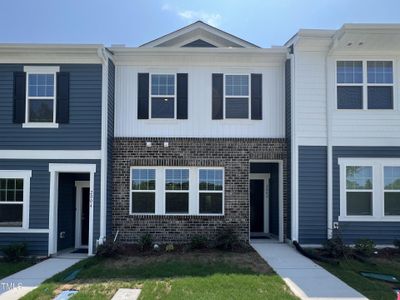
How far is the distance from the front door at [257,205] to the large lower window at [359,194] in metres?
3.47

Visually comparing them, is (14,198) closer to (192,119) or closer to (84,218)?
(84,218)

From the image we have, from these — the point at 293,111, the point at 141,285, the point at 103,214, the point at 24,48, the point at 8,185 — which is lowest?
the point at 141,285

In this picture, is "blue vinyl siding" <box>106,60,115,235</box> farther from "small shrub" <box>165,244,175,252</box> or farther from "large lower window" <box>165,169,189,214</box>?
"small shrub" <box>165,244,175,252</box>

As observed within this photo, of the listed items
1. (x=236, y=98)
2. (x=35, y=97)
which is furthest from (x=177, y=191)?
(x=35, y=97)

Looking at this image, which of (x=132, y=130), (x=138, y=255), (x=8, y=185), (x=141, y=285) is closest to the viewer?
(x=141, y=285)

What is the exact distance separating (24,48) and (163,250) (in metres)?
7.43

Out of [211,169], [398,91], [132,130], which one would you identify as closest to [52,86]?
[132,130]

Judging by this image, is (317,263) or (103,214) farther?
(103,214)

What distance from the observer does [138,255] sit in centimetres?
1107

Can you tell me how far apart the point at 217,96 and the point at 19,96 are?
6.25 metres

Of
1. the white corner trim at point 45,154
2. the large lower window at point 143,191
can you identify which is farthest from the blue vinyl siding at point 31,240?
the large lower window at point 143,191

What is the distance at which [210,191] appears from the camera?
12781 millimetres

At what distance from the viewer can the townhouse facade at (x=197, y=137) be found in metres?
11.8

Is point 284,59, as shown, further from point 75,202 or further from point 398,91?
point 75,202
